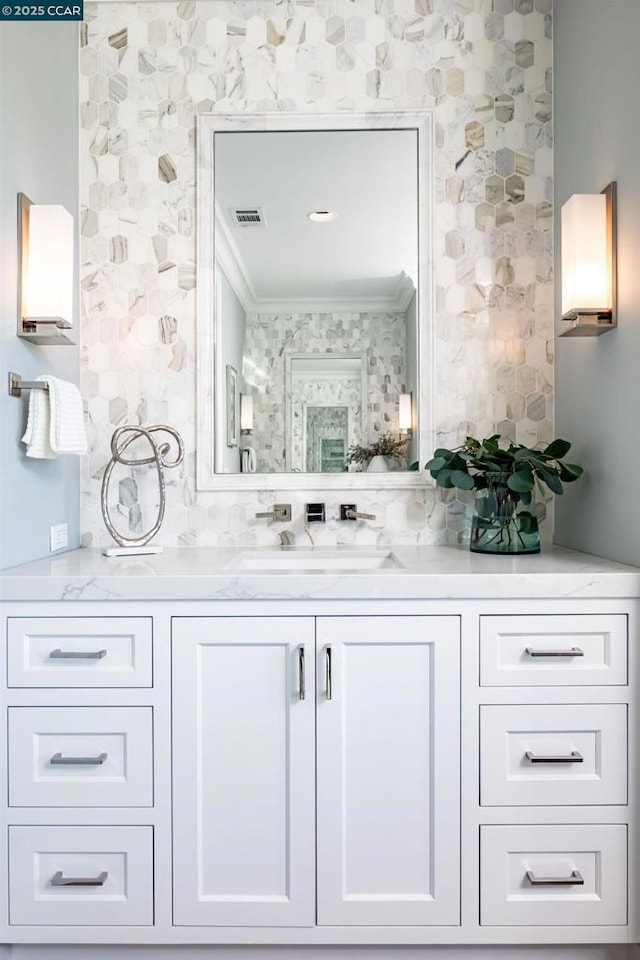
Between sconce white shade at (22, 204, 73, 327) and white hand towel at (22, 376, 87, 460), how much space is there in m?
0.17

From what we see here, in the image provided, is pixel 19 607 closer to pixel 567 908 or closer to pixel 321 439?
pixel 321 439

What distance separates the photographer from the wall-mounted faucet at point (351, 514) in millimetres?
2155

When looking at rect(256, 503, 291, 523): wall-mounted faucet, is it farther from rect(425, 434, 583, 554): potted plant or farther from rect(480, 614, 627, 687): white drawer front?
rect(480, 614, 627, 687): white drawer front

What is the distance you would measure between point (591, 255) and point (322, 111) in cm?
98

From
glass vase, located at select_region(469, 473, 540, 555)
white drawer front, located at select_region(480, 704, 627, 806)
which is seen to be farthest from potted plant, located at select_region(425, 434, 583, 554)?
white drawer front, located at select_region(480, 704, 627, 806)

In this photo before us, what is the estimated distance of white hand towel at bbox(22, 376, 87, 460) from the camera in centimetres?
176

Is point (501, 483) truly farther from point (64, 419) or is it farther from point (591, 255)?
point (64, 419)

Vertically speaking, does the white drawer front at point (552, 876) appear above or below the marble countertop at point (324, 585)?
below

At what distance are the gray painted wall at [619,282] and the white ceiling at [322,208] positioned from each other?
18.8 inches

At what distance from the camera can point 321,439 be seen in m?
2.17

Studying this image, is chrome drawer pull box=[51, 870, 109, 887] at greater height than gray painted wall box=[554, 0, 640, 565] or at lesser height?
lesser

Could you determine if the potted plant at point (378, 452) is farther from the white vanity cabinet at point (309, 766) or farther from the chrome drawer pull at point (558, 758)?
the chrome drawer pull at point (558, 758)

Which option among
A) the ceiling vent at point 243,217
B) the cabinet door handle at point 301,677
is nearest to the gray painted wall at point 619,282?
the cabinet door handle at point 301,677

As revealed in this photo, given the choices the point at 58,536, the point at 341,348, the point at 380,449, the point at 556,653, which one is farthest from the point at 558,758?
the point at 58,536
